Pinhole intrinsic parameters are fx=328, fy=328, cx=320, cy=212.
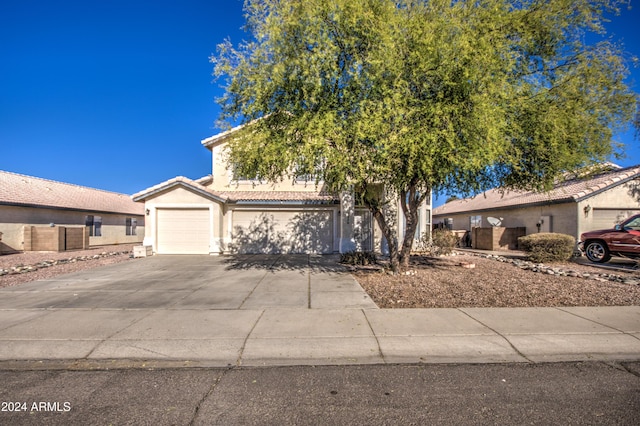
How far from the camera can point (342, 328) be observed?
225 inches

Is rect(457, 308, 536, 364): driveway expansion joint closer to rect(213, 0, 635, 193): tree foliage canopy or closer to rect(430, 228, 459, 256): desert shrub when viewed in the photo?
rect(213, 0, 635, 193): tree foliage canopy

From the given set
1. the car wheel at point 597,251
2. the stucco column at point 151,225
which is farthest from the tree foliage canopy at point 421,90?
the stucco column at point 151,225

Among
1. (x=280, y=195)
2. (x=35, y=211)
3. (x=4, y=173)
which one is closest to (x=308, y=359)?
(x=280, y=195)

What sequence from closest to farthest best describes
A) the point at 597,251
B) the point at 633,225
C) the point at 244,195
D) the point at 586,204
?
the point at 633,225, the point at 597,251, the point at 586,204, the point at 244,195

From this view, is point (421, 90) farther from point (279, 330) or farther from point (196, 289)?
point (196, 289)

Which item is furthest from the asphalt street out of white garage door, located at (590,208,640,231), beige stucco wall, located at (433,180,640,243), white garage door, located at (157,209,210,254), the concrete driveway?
white garage door, located at (590,208,640,231)

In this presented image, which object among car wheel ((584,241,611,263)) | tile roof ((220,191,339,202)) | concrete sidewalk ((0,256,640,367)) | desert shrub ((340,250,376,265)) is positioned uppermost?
tile roof ((220,191,339,202))

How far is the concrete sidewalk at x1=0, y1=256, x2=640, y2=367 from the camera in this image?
470cm

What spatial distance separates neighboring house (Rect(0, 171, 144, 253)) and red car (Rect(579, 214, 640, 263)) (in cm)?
2888

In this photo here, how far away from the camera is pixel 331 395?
12.1ft

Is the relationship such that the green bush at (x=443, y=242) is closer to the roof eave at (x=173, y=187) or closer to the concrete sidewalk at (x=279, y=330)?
the concrete sidewalk at (x=279, y=330)

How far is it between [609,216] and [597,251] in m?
4.72

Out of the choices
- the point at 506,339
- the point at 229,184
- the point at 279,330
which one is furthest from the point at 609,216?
the point at 229,184

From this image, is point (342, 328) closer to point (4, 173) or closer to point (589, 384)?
point (589, 384)
